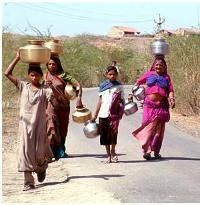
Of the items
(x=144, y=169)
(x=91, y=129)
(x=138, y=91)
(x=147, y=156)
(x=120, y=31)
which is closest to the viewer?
(x=144, y=169)

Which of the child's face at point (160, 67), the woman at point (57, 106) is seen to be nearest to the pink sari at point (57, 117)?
the woman at point (57, 106)

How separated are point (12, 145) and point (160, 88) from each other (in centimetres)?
407

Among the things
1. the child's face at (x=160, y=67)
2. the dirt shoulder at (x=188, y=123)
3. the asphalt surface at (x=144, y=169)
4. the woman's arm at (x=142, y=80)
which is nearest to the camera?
the asphalt surface at (x=144, y=169)

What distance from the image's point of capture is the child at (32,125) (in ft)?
26.2

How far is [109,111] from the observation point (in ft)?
33.3

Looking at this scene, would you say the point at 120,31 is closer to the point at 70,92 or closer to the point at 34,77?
the point at 70,92

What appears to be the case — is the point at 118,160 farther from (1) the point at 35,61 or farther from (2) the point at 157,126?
(1) the point at 35,61

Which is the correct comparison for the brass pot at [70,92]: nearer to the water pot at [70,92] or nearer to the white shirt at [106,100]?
the water pot at [70,92]

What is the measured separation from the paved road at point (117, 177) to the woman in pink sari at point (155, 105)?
0.33 meters

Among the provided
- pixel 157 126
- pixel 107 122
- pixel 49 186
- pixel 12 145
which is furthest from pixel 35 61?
pixel 12 145

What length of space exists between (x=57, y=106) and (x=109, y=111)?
95 centimetres

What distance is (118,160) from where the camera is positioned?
34.2 ft

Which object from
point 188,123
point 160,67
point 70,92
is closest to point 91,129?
point 70,92

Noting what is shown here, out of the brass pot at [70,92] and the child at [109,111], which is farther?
the child at [109,111]
